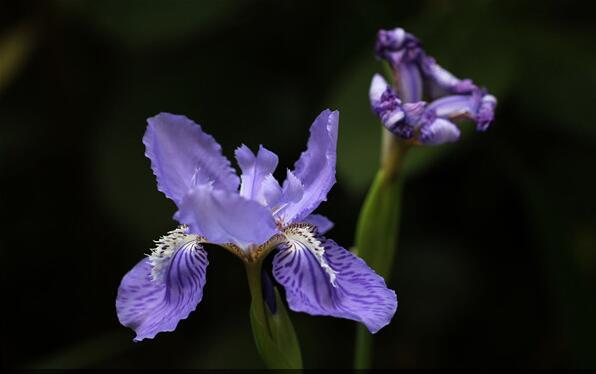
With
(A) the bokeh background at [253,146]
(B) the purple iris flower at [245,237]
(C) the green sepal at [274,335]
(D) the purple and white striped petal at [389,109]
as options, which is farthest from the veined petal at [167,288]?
(A) the bokeh background at [253,146]

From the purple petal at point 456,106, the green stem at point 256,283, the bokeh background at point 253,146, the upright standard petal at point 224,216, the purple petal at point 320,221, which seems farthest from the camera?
the bokeh background at point 253,146

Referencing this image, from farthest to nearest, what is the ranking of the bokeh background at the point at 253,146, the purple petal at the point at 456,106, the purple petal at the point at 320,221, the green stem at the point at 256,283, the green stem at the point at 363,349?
the bokeh background at the point at 253,146
the green stem at the point at 363,349
the purple petal at the point at 456,106
the purple petal at the point at 320,221
the green stem at the point at 256,283

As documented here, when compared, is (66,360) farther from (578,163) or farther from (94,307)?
(578,163)

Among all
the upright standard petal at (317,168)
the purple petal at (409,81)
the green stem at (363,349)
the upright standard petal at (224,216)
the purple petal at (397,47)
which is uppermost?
the purple petal at (397,47)

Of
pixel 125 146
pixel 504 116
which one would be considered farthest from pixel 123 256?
pixel 504 116

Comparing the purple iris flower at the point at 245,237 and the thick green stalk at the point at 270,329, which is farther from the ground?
the purple iris flower at the point at 245,237

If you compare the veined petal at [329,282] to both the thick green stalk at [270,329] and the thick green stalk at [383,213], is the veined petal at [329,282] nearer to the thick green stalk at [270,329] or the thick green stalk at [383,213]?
the thick green stalk at [270,329]
